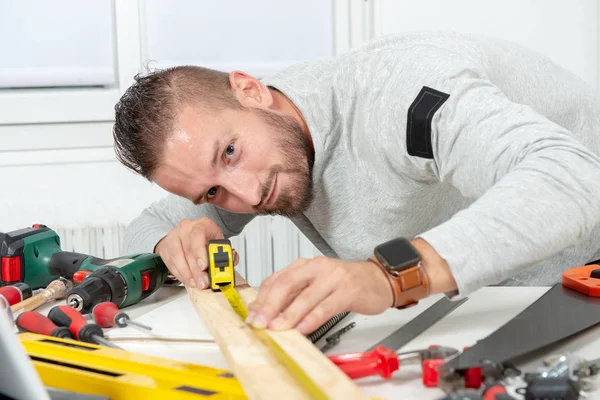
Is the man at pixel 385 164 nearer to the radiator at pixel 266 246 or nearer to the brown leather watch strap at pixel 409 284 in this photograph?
the brown leather watch strap at pixel 409 284

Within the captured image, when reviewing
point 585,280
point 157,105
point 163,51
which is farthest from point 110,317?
point 163,51

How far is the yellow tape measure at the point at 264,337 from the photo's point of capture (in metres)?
0.71

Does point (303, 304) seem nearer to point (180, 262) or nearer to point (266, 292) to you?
point (266, 292)

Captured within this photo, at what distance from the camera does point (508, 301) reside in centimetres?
117

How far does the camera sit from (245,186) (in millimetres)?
1343

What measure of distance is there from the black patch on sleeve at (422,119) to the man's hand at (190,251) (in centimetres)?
39

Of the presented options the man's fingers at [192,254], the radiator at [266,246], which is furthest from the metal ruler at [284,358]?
the radiator at [266,246]

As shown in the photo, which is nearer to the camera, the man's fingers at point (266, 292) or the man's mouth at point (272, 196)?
the man's fingers at point (266, 292)

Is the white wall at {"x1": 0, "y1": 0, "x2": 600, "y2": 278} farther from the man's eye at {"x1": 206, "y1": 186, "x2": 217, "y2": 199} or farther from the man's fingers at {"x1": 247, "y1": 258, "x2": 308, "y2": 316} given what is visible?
the man's fingers at {"x1": 247, "y1": 258, "x2": 308, "y2": 316}

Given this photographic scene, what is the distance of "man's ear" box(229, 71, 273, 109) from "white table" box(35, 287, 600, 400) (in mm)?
416

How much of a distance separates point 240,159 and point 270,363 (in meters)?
0.61

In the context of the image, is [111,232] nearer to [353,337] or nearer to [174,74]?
[174,74]

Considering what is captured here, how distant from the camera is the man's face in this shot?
4.30 feet

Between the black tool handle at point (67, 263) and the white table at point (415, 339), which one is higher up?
the white table at point (415, 339)
